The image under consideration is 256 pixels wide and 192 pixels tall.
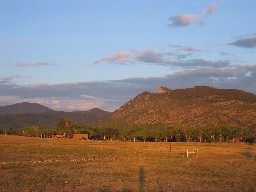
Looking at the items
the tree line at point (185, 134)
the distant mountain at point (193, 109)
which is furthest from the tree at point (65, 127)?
the distant mountain at point (193, 109)

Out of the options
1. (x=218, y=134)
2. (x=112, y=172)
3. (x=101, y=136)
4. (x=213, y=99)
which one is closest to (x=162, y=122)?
(x=213, y=99)

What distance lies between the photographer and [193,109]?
525ft

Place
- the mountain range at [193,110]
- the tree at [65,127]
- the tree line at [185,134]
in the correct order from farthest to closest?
1. the mountain range at [193,110]
2. the tree at [65,127]
3. the tree line at [185,134]

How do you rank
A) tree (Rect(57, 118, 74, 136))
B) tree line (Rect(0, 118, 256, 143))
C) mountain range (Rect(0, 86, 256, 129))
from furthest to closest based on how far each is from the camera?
mountain range (Rect(0, 86, 256, 129)) → tree (Rect(57, 118, 74, 136)) → tree line (Rect(0, 118, 256, 143))

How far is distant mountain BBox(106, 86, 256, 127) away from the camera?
144m

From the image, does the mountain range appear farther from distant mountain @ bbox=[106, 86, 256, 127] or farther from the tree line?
the tree line

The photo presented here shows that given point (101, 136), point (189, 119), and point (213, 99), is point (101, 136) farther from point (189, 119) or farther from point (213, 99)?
point (213, 99)

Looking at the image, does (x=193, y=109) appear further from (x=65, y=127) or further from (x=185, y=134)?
(x=65, y=127)

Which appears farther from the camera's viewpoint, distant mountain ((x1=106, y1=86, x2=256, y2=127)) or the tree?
distant mountain ((x1=106, y1=86, x2=256, y2=127))

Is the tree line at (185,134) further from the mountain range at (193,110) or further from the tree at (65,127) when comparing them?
the mountain range at (193,110)

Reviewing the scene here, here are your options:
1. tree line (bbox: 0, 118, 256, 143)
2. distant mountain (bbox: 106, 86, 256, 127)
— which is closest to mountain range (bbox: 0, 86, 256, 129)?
distant mountain (bbox: 106, 86, 256, 127)

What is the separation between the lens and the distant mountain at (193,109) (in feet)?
474

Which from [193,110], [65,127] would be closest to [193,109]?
[193,110]

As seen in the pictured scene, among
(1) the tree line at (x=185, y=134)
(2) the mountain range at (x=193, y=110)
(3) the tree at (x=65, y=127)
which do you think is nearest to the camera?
(1) the tree line at (x=185, y=134)
